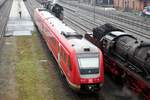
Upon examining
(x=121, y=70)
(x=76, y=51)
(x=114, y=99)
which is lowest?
(x=114, y=99)

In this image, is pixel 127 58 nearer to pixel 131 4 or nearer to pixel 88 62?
pixel 88 62

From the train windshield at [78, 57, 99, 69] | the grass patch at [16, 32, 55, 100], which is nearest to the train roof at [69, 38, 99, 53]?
the train windshield at [78, 57, 99, 69]

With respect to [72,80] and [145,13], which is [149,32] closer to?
[145,13]

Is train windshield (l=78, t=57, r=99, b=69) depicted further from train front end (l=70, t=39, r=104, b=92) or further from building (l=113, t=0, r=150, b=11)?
building (l=113, t=0, r=150, b=11)

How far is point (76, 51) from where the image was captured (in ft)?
57.4

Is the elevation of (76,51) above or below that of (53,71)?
above

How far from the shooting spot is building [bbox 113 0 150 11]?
69.8 m

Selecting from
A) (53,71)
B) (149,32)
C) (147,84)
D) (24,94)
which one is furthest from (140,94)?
(149,32)

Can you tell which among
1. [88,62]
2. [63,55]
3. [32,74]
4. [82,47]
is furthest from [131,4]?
[88,62]

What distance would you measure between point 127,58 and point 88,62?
7.47ft

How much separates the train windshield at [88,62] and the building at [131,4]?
54.3 metres

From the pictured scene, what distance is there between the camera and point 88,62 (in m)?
17.3

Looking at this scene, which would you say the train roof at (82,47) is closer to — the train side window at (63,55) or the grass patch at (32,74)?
the train side window at (63,55)

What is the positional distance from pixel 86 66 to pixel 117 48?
3440 mm
